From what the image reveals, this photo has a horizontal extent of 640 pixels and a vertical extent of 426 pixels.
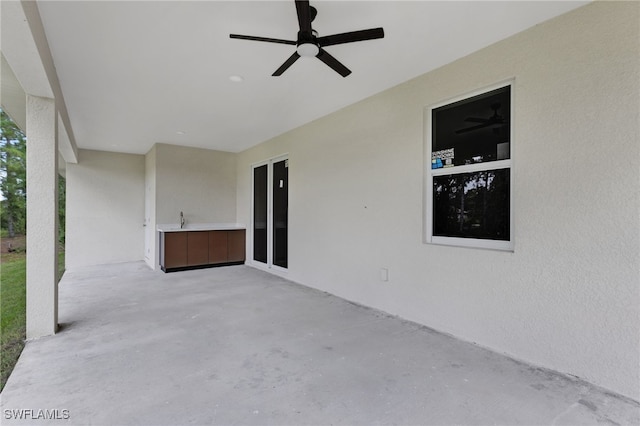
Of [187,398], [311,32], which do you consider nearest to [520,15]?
[311,32]

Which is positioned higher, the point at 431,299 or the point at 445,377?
the point at 431,299

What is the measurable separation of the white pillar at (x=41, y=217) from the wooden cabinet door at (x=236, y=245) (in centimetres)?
386

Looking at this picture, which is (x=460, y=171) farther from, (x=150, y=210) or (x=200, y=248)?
(x=150, y=210)

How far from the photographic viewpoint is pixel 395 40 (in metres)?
2.61

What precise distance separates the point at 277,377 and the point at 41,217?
109 inches

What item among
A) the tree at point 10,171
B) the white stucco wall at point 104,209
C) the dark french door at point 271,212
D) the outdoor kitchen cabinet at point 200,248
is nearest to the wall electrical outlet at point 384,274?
the dark french door at point 271,212

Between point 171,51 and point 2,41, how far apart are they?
3.71ft

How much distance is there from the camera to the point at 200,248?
6457mm

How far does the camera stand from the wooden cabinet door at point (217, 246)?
6.61m

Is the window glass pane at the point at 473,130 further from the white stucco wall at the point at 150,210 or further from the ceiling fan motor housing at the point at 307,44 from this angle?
the white stucco wall at the point at 150,210

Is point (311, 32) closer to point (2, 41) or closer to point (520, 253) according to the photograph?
point (2, 41)

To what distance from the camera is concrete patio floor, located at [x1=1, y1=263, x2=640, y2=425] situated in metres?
1.80

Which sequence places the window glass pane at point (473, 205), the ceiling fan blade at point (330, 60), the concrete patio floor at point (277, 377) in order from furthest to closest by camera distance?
the window glass pane at point (473, 205) < the ceiling fan blade at point (330, 60) < the concrete patio floor at point (277, 377)

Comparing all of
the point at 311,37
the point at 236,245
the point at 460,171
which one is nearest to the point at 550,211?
the point at 460,171
